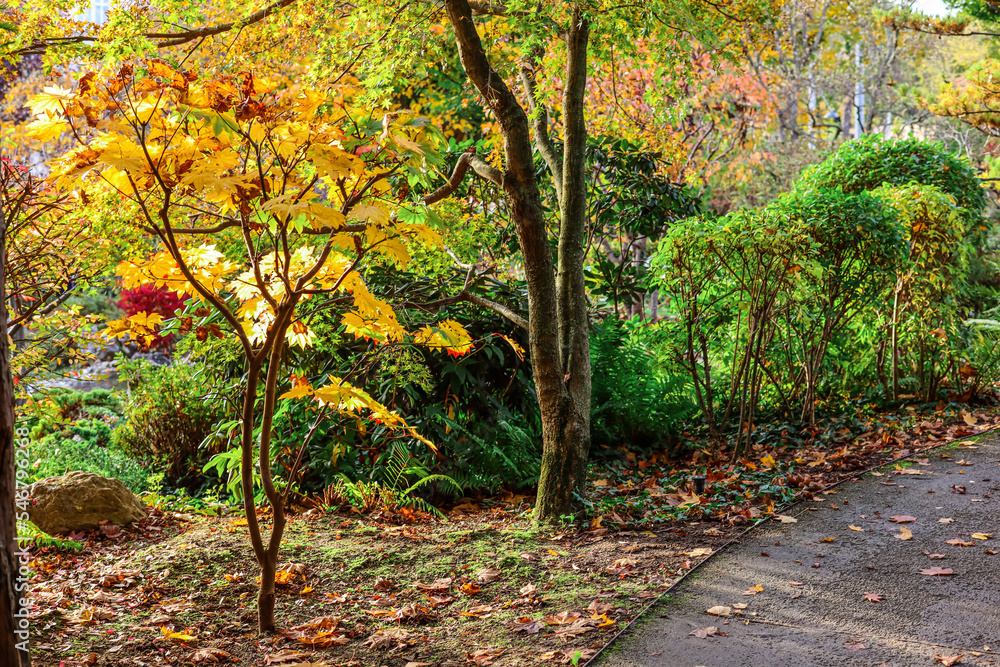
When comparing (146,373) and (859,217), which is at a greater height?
(859,217)

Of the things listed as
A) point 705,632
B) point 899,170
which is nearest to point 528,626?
point 705,632

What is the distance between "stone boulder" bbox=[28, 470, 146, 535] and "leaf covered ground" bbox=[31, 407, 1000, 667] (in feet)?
0.50

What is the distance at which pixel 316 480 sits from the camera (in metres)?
5.76

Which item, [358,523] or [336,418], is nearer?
[358,523]

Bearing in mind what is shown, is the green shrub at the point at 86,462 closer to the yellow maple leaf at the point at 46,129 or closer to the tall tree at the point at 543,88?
the tall tree at the point at 543,88

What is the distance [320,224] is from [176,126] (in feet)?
2.07

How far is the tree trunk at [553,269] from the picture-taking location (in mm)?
4211

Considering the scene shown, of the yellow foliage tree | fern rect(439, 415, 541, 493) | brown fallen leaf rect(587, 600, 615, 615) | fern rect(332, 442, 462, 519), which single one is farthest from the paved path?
fern rect(332, 442, 462, 519)

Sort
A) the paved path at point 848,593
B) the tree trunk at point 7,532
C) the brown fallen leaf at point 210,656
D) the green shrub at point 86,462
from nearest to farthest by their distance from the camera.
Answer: the tree trunk at point 7,532, the paved path at point 848,593, the brown fallen leaf at point 210,656, the green shrub at point 86,462

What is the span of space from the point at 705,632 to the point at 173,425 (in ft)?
17.4

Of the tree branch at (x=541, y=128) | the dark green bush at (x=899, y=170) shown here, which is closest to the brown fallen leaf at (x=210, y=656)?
the tree branch at (x=541, y=128)

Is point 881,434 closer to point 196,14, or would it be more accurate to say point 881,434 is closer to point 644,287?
point 644,287

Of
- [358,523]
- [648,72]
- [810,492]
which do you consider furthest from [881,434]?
[648,72]

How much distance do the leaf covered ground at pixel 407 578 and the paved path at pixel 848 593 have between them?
189mm
